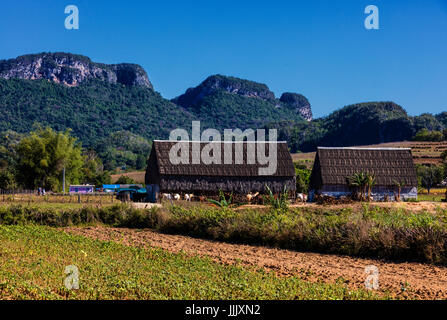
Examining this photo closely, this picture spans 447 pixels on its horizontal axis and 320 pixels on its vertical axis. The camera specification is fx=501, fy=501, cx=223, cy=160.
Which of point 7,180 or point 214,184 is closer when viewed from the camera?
point 214,184

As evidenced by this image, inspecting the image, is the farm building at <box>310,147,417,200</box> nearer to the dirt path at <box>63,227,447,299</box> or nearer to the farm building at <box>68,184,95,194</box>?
the dirt path at <box>63,227,447,299</box>

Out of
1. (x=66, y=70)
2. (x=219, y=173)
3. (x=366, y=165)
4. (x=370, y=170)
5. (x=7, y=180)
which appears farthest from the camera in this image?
(x=66, y=70)

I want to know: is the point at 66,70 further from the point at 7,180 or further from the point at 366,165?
the point at 366,165

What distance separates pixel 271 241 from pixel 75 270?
679cm

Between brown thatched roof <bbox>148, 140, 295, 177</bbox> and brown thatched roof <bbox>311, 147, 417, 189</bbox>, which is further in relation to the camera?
brown thatched roof <bbox>311, 147, 417, 189</bbox>

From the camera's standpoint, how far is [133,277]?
895cm

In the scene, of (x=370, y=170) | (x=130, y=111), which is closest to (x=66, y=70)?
(x=130, y=111)

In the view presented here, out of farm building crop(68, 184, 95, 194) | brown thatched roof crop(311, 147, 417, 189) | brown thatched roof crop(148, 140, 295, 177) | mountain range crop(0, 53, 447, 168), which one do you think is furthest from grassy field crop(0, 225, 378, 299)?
mountain range crop(0, 53, 447, 168)

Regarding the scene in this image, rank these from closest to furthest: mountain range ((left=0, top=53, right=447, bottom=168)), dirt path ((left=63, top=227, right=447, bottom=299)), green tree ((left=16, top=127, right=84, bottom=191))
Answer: dirt path ((left=63, top=227, right=447, bottom=299)), green tree ((left=16, top=127, right=84, bottom=191)), mountain range ((left=0, top=53, right=447, bottom=168))

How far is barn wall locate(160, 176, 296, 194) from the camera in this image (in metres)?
35.1

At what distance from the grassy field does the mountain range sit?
3650 inches

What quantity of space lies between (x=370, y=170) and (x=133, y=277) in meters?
29.7

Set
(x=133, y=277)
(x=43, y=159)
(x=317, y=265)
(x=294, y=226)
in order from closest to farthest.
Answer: (x=133, y=277)
(x=317, y=265)
(x=294, y=226)
(x=43, y=159)
